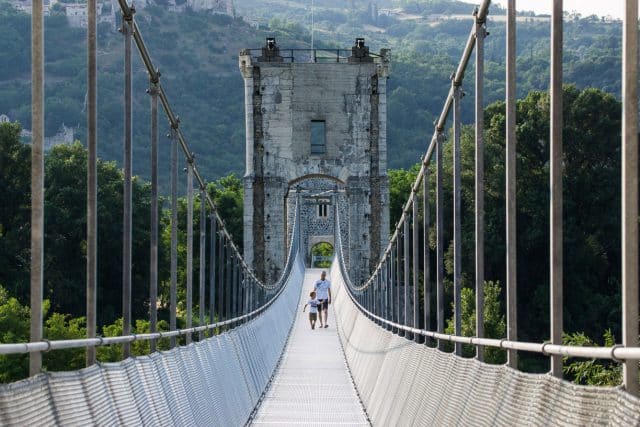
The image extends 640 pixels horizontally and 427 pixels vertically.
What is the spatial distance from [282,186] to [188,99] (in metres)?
71.6

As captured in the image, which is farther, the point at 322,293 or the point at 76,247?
the point at 76,247

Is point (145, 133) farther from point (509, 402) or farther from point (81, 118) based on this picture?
point (509, 402)

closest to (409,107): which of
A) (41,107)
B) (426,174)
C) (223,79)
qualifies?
(223,79)

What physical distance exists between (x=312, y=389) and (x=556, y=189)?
12.8m

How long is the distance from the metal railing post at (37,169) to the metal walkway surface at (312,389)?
27.5 ft

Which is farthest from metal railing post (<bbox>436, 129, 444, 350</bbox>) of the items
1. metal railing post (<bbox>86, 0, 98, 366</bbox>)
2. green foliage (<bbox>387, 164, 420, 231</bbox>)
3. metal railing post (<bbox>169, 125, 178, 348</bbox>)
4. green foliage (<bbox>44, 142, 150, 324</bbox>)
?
green foliage (<bbox>387, 164, 420, 231</bbox>)

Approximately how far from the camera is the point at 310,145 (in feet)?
147

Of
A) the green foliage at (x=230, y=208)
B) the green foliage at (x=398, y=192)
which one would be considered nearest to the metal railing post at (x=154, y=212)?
the green foliage at (x=398, y=192)

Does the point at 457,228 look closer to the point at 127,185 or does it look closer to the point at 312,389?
the point at 127,185

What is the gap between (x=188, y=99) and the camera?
115 meters

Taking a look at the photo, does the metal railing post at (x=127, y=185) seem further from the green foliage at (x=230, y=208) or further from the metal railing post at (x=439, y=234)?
the green foliage at (x=230, y=208)

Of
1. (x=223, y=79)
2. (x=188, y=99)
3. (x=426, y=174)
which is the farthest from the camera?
(x=223, y=79)

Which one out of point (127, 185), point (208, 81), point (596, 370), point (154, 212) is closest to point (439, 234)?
point (154, 212)

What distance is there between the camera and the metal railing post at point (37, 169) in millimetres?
6664
